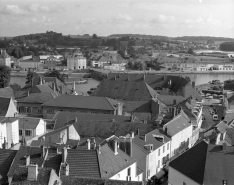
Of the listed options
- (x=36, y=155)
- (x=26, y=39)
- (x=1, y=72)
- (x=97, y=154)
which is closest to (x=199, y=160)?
(x=97, y=154)

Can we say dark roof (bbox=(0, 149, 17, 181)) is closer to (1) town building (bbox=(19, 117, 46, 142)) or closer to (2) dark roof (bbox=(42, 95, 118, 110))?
(1) town building (bbox=(19, 117, 46, 142))

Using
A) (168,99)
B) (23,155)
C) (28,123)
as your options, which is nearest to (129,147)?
(23,155)

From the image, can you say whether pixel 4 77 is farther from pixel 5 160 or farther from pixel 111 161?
pixel 5 160

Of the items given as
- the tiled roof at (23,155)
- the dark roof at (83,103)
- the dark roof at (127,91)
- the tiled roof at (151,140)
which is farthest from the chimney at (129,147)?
the dark roof at (127,91)

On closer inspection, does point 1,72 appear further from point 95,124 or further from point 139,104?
point 95,124

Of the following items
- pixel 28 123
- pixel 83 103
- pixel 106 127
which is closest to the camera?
pixel 106 127

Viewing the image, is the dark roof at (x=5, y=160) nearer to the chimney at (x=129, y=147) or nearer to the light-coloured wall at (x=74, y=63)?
the chimney at (x=129, y=147)
